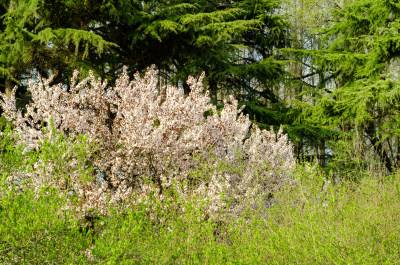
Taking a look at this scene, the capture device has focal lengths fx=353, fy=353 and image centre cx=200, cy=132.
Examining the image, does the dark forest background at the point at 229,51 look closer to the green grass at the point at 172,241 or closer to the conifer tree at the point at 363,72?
the conifer tree at the point at 363,72

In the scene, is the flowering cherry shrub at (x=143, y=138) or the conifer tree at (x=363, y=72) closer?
the flowering cherry shrub at (x=143, y=138)

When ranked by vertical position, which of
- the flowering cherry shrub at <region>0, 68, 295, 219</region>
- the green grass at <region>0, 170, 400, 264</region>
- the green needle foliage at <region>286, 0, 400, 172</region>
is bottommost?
the green grass at <region>0, 170, 400, 264</region>

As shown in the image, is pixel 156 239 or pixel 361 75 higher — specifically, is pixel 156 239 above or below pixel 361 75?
below

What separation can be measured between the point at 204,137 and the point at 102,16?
6337 millimetres

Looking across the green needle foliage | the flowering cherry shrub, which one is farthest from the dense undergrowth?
the green needle foliage

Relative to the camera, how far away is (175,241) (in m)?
4.00

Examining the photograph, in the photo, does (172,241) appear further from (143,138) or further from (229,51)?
(229,51)

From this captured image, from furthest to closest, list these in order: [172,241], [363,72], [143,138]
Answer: [363,72], [143,138], [172,241]

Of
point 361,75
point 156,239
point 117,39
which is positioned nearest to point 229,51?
point 117,39

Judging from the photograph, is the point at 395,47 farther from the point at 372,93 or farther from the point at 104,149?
the point at 104,149

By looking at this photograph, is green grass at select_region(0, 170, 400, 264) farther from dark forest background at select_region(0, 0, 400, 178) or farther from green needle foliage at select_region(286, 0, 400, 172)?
green needle foliage at select_region(286, 0, 400, 172)

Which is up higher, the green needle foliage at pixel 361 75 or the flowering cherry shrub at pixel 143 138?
the green needle foliage at pixel 361 75

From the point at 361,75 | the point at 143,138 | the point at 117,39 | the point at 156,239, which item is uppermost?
the point at 117,39

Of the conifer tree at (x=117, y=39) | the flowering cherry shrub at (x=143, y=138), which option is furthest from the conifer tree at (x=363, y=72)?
the flowering cherry shrub at (x=143, y=138)
